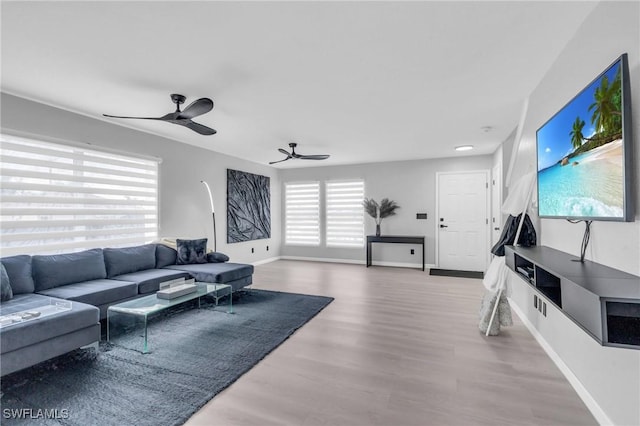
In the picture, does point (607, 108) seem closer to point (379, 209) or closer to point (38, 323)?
point (38, 323)

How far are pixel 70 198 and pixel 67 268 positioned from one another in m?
0.86

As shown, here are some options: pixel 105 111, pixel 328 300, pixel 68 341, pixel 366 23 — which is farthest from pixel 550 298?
pixel 105 111

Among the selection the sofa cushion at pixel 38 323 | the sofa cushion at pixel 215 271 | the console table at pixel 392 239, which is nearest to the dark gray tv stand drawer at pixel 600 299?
the sofa cushion at pixel 38 323

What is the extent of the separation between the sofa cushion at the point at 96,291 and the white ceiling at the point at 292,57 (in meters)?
1.96

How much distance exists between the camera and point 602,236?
161cm

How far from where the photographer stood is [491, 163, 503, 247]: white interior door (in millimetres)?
4863

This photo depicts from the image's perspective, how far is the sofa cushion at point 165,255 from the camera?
411 centimetres

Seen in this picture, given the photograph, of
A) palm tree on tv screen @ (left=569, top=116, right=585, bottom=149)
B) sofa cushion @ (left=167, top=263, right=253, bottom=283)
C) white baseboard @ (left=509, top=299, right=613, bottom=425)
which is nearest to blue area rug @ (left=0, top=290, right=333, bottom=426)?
sofa cushion @ (left=167, top=263, right=253, bottom=283)

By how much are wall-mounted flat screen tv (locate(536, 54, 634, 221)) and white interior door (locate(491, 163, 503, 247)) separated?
311 cm

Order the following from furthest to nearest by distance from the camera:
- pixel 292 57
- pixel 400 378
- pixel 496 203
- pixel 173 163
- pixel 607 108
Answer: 1. pixel 496 203
2. pixel 173 163
3. pixel 292 57
4. pixel 400 378
5. pixel 607 108

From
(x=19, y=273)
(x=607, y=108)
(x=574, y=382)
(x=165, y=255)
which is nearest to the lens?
(x=607, y=108)

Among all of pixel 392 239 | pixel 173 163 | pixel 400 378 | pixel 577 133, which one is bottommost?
pixel 400 378

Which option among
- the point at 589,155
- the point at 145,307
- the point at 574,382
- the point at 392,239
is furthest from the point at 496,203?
the point at 145,307

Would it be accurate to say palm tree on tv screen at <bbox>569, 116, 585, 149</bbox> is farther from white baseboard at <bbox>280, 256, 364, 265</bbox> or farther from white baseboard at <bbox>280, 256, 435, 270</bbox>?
white baseboard at <bbox>280, 256, 364, 265</bbox>
